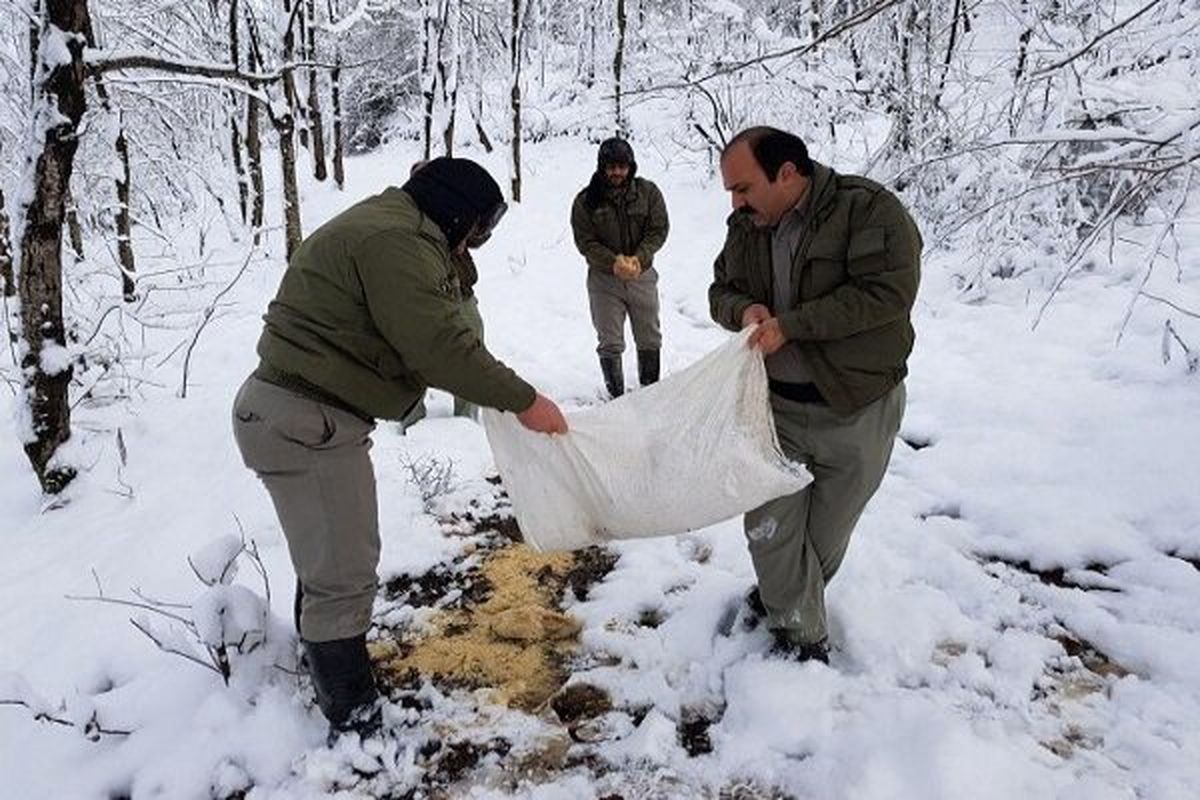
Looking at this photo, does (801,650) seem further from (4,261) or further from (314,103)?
(314,103)


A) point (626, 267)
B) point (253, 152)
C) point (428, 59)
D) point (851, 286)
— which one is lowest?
point (626, 267)

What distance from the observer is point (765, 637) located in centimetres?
280

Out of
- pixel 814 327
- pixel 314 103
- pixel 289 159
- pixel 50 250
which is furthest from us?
pixel 314 103

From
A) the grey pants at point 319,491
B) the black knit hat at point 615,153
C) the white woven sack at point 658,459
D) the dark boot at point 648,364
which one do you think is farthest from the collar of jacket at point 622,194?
the grey pants at point 319,491

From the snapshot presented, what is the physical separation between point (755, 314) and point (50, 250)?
154 inches

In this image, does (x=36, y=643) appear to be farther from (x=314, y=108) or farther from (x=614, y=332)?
(x=314, y=108)

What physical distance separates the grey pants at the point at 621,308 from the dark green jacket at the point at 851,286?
9.01 ft

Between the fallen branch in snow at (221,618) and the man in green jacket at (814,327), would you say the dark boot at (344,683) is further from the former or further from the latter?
the man in green jacket at (814,327)

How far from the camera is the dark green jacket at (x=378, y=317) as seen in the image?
2.01m

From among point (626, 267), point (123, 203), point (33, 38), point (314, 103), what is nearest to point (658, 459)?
point (626, 267)

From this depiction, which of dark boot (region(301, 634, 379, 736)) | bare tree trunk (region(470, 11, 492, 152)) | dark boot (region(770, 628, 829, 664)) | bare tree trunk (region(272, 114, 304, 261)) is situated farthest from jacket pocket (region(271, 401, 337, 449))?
bare tree trunk (region(470, 11, 492, 152))

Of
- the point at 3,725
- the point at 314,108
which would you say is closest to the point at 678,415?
the point at 3,725

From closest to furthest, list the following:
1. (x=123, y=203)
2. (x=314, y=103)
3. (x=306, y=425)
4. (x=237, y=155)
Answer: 1. (x=306, y=425)
2. (x=123, y=203)
3. (x=237, y=155)
4. (x=314, y=103)

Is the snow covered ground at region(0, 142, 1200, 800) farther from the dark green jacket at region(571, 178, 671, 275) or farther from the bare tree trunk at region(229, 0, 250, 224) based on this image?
the bare tree trunk at region(229, 0, 250, 224)
